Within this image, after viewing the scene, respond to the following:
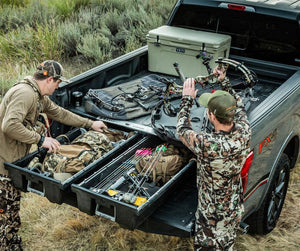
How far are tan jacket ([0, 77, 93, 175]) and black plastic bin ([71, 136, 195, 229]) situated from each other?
2.16ft

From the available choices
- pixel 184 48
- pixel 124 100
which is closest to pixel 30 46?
pixel 184 48

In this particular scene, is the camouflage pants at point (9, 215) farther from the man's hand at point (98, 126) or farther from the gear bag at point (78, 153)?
the man's hand at point (98, 126)

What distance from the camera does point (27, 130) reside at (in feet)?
11.8

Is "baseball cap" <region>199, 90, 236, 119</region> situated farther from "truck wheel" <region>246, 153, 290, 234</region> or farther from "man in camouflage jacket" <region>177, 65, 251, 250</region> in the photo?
"truck wheel" <region>246, 153, 290, 234</region>

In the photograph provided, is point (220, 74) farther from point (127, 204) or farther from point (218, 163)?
point (127, 204)

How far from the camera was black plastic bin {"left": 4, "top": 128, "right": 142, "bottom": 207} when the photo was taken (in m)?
3.31

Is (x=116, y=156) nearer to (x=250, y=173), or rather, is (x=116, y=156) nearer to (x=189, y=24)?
(x=250, y=173)

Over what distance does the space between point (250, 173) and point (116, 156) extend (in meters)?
1.18

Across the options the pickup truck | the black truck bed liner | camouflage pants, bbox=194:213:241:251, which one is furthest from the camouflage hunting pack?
camouflage pants, bbox=194:213:241:251

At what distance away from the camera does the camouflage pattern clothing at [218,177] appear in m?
2.97

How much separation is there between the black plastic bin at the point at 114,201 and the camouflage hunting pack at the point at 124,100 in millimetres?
901

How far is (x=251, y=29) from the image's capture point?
520 cm

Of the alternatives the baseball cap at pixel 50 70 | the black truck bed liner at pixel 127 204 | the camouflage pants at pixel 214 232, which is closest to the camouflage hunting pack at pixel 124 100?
the black truck bed liner at pixel 127 204

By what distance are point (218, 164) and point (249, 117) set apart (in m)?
0.77
